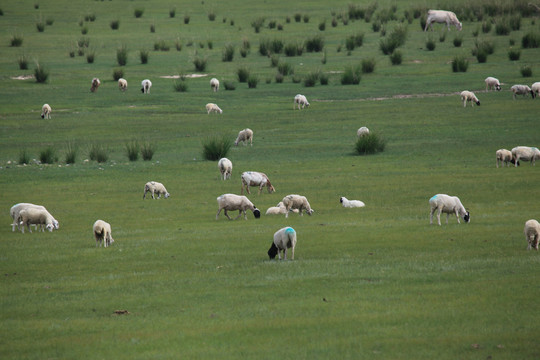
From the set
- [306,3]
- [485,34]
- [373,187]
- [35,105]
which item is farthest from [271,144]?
[306,3]

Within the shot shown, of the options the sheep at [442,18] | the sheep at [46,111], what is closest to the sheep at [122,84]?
the sheep at [46,111]

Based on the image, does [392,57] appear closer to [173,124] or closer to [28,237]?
[173,124]

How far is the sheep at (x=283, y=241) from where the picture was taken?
15.4m

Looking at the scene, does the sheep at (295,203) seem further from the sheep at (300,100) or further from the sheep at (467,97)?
the sheep at (300,100)

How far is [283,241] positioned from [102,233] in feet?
15.6

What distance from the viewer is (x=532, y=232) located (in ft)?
52.1

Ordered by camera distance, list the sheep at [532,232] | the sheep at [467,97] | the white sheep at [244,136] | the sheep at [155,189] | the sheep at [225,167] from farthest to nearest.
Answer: the sheep at [467,97] < the white sheep at [244,136] < the sheep at [225,167] < the sheep at [155,189] < the sheep at [532,232]

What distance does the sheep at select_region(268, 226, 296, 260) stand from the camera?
50.6 feet

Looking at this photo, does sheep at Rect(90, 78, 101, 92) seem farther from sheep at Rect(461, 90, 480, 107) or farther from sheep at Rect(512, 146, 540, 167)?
sheep at Rect(512, 146, 540, 167)

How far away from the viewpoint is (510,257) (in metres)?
15.6

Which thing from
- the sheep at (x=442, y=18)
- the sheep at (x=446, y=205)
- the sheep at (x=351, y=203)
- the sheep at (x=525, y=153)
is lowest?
the sheep at (x=351, y=203)

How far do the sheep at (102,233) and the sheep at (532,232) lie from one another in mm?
8766

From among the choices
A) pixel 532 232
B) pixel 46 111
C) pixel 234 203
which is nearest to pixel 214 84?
pixel 46 111

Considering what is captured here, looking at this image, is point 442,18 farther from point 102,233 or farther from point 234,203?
point 102,233
